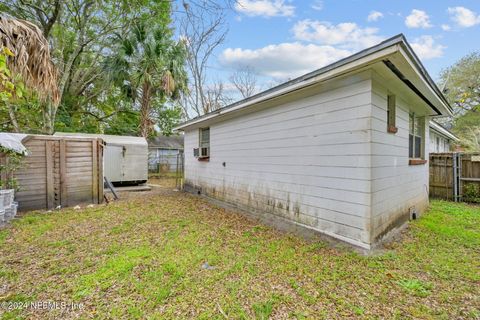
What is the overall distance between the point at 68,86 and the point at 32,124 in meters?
3.06

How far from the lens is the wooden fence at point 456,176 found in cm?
654

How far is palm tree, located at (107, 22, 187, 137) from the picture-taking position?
9.25 meters

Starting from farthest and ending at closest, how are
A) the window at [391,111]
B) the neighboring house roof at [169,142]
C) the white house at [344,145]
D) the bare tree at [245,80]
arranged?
the neighboring house roof at [169,142] < the bare tree at [245,80] < the window at [391,111] < the white house at [344,145]

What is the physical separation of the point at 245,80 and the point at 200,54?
14.7 feet

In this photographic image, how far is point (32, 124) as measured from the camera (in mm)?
11055

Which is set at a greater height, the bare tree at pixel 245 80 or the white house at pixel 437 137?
the bare tree at pixel 245 80

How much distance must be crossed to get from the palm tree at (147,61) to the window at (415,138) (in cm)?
869

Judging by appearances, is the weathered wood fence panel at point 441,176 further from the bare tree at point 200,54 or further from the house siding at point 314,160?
the bare tree at point 200,54

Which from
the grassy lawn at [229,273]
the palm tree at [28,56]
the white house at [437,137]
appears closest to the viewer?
the grassy lawn at [229,273]

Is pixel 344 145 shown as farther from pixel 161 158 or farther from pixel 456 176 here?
pixel 161 158

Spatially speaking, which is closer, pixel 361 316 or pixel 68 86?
pixel 361 316

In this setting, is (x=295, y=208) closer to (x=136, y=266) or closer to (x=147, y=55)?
(x=136, y=266)

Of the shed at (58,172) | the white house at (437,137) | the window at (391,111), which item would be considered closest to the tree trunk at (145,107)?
the shed at (58,172)

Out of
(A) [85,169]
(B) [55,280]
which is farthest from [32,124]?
(B) [55,280]
